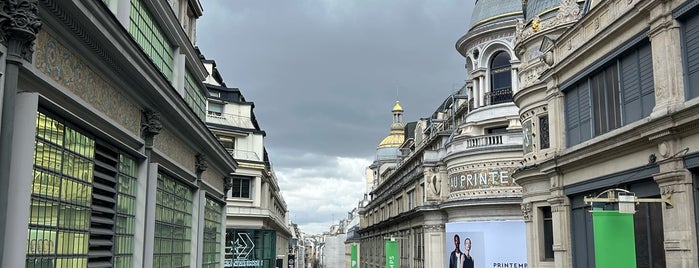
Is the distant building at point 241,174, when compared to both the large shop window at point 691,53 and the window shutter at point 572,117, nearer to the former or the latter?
the window shutter at point 572,117

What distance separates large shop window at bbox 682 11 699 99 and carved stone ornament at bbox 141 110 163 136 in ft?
38.2

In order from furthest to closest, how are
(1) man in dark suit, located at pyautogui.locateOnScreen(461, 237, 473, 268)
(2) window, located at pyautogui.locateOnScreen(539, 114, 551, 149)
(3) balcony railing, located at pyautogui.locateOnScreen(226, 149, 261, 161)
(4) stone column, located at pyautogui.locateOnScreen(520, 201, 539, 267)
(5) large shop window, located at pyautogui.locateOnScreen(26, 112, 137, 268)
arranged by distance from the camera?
(3) balcony railing, located at pyautogui.locateOnScreen(226, 149, 261, 161) < (1) man in dark suit, located at pyautogui.locateOnScreen(461, 237, 473, 268) < (4) stone column, located at pyautogui.locateOnScreen(520, 201, 539, 267) < (2) window, located at pyautogui.locateOnScreen(539, 114, 551, 149) < (5) large shop window, located at pyautogui.locateOnScreen(26, 112, 137, 268)

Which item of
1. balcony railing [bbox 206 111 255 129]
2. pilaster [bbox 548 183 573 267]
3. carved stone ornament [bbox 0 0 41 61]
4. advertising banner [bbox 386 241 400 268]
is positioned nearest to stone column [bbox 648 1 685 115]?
pilaster [bbox 548 183 573 267]

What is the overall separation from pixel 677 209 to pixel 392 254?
44.8 meters

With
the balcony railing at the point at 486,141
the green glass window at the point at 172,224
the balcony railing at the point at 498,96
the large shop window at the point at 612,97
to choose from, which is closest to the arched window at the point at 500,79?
the balcony railing at the point at 498,96

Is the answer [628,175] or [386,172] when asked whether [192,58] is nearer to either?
[628,175]

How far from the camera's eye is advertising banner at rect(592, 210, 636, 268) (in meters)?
16.0

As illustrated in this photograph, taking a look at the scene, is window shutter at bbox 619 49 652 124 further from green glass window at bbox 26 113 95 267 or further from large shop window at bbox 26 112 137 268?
green glass window at bbox 26 113 95 267

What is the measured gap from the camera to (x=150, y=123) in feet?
52.8

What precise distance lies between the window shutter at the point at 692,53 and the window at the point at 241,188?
38.5 m

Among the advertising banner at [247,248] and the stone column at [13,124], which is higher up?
the stone column at [13,124]

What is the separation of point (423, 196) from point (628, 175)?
3411 centimetres

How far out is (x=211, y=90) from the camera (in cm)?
4816

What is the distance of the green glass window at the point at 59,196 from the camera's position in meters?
10.4
